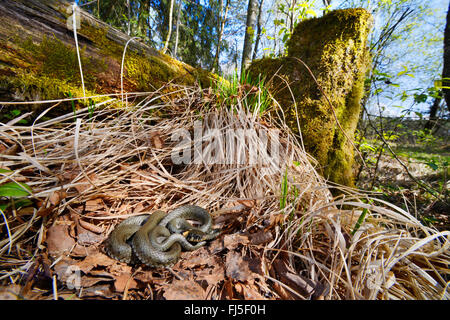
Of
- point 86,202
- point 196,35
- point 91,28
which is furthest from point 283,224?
point 196,35

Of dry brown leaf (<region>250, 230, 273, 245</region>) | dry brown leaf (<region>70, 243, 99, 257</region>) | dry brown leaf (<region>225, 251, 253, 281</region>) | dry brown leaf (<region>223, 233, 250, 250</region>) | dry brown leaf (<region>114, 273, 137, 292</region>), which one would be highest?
dry brown leaf (<region>250, 230, 273, 245</region>)

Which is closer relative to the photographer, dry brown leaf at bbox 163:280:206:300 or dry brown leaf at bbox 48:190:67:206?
dry brown leaf at bbox 163:280:206:300

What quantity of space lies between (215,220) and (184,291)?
64 centimetres

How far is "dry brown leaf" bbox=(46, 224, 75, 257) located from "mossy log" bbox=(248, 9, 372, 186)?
8.22ft

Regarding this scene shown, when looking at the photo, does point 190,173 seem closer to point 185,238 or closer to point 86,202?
point 185,238

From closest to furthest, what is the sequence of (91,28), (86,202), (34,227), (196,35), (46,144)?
(34,227) < (86,202) < (46,144) < (91,28) < (196,35)

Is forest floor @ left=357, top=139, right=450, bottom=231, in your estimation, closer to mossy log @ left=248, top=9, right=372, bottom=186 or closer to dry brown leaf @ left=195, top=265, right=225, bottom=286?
mossy log @ left=248, top=9, right=372, bottom=186

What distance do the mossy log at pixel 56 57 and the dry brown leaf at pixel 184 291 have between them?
2063 mm

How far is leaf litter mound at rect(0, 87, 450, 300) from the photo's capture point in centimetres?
99

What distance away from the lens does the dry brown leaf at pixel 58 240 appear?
1.11 metres

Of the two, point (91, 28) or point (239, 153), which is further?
point (91, 28)

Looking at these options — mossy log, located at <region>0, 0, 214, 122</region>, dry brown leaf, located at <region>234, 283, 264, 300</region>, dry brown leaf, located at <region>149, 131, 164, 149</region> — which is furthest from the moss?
dry brown leaf, located at <region>234, 283, 264, 300</region>

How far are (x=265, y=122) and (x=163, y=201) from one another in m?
1.46
